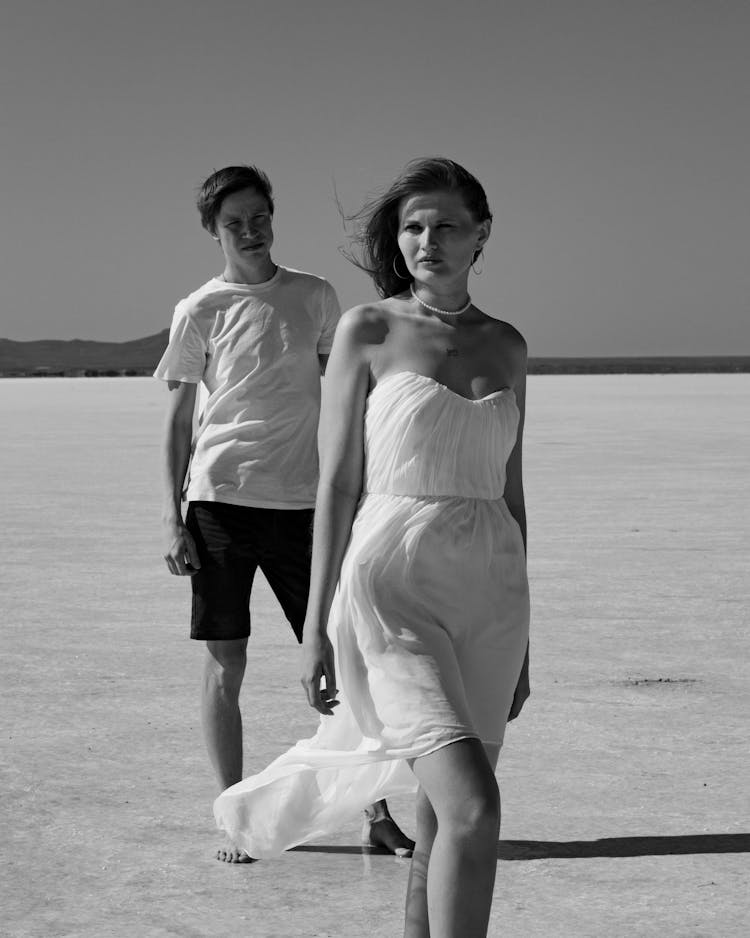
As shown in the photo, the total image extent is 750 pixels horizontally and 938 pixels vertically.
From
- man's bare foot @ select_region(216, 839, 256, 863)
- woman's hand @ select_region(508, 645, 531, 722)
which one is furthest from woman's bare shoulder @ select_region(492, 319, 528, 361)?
man's bare foot @ select_region(216, 839, 256, 863)

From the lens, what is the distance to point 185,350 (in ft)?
16.2

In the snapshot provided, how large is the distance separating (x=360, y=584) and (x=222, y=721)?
1.72 metres

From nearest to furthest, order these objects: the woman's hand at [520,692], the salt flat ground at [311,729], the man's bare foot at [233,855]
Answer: the woman's hand at [520,692], the salt flat ground at [311,729], the man's bare foot at [233,855]

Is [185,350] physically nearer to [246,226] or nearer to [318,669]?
[246,226]

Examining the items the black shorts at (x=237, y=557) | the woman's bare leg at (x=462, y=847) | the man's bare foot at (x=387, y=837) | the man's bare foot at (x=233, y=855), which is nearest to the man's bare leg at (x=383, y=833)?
the man's bare foot at (x=387, y=837)

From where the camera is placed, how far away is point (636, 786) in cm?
541

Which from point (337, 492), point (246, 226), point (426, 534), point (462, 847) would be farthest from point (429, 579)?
point (246, 226)

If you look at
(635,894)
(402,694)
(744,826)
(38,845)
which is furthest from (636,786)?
(402,694)

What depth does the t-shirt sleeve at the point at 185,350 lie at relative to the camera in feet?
16.2

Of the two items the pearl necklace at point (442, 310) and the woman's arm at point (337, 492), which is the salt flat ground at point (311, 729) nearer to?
the woman's arm at point (337, 492)

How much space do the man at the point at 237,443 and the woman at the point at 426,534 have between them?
4.12ft

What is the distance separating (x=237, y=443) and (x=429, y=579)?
5.47 ft

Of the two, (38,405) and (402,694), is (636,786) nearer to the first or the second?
(402,694)

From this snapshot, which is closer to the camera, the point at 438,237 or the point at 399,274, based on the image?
the point at 438,237
